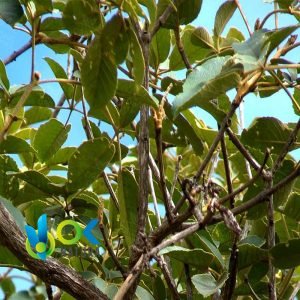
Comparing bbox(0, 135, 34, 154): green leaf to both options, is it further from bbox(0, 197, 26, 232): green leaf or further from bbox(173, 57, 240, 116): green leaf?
bbox(173, 57, 240, 116): green leaf

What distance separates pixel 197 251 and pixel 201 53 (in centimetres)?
39

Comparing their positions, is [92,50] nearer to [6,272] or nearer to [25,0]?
[25,0]

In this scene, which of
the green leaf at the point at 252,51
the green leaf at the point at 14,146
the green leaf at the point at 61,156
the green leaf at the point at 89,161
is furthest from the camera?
the green leaf at the point at 61,156

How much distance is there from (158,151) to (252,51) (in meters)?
0.17

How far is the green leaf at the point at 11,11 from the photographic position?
784 millimetres

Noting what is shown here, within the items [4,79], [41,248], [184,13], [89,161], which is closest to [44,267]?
[41,248]

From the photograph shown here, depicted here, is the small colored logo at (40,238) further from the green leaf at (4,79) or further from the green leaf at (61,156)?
the green leaf at (61,156)

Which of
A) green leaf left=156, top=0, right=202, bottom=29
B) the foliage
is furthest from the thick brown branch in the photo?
green leaf left=156, top=0, right=202, bottom=29

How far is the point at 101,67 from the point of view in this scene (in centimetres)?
68

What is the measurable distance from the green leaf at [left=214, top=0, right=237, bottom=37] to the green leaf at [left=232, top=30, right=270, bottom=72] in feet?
0.90

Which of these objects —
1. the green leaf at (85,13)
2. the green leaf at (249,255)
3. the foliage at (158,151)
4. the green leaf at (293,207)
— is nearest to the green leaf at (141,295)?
the foliage at (158,151)

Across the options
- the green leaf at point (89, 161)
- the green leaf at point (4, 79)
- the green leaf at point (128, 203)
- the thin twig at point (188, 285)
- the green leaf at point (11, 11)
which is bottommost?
the thin twig at point (188, 285)

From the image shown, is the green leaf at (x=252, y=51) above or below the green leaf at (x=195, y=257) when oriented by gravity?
above

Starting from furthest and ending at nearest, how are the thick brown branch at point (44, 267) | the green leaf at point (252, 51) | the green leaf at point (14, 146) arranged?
1. the green leaf at point (14, 146)
2. the thick brown branch at point (44, 267)
3. the green leaf at point (252, 51)
